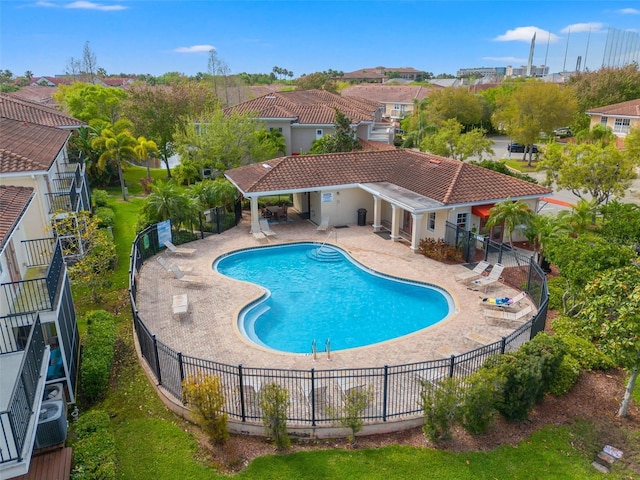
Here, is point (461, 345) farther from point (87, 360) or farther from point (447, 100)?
point (447, 100)

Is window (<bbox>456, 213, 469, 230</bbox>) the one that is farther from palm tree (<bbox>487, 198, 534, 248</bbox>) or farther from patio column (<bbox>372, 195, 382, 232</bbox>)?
patio column (<bbox>372, 195, 382, 232</bbox>)

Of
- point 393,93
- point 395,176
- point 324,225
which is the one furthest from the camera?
point 393,93

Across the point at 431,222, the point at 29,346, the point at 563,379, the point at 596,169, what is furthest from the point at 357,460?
the point at 596,169

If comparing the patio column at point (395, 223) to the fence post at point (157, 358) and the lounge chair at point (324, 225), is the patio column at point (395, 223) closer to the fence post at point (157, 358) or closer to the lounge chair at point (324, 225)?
the lounge chair at point (324, 225)

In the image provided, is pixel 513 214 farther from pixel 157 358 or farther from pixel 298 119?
pixel 298 119

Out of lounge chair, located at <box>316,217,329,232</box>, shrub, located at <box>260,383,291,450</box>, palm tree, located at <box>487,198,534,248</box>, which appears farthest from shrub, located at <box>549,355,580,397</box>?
lounge chair, located at <box>316,217,329,232</box>

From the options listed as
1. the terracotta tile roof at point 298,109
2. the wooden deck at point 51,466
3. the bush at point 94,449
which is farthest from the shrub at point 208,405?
the terracotta tile roof at point 298,109
